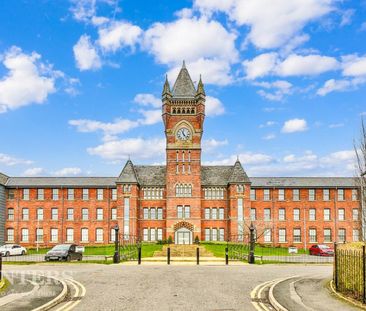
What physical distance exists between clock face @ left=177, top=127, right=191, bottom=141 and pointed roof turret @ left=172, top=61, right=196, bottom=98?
4.86 metres

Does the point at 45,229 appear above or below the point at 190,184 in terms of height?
below

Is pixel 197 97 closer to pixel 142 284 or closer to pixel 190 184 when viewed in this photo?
pixel 190 184

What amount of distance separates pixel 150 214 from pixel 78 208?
10488 millimetres

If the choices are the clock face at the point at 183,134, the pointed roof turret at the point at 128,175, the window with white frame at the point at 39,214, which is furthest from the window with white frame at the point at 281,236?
the window with white frame at the point at 39,214

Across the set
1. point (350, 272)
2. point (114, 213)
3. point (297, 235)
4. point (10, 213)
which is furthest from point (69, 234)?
point (350, 272)

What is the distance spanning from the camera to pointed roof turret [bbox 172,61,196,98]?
69750 millimetres

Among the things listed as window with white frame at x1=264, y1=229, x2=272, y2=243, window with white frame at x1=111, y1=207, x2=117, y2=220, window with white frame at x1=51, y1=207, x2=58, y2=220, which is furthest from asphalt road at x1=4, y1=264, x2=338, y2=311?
window with white frame at x1=51, y1=207, x2=58, y2=220

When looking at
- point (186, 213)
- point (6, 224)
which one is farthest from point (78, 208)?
point (186, 213)

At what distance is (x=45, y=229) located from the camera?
7025 centimetres

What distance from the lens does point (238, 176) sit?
224 ft

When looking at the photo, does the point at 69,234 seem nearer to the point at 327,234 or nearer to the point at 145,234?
the point at 145,234

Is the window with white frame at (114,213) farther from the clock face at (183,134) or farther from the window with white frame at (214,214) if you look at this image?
the clock face at (183,134)

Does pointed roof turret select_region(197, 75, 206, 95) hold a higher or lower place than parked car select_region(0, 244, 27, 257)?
higher

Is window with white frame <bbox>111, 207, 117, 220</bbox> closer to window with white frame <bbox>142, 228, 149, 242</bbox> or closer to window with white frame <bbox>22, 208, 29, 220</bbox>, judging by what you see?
window with white frame <bbox>142, 228, 149, 242</bbox>
